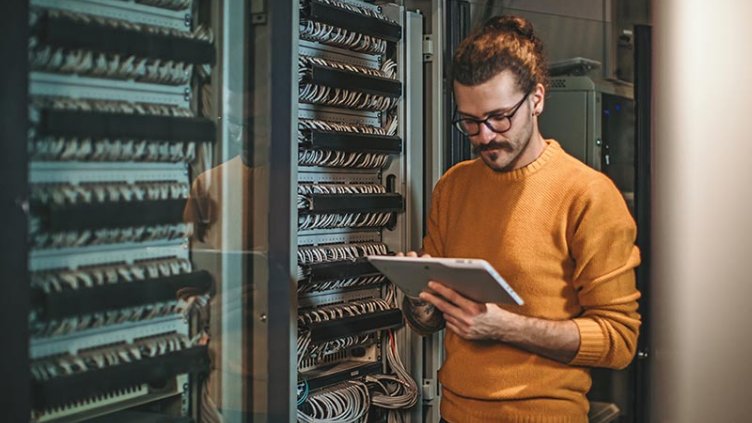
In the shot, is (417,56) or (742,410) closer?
(742,410)

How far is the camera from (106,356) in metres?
1.60

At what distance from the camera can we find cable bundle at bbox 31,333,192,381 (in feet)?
4.84

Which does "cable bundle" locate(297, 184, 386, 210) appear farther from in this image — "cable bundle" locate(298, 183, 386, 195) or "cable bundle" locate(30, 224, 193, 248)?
"cable bundle" locate(30, 224, 193, 248)

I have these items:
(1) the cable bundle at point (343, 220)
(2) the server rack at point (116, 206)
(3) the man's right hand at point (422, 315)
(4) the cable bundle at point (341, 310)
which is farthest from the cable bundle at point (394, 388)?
(2) the server rack at point (116, 206)

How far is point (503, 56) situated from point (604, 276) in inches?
20.7

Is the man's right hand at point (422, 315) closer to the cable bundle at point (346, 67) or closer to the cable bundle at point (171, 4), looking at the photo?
the cable bundle at point (346, 67)

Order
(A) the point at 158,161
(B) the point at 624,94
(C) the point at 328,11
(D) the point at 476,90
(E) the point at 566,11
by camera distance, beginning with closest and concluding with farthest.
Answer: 1. (A) the point at 158,161
2. (D) the point at 476,90
3. (C) the point at 328,11
4. (B) the point at 624,94
5. (E) the point at 566,11

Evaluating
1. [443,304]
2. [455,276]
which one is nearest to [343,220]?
[443,304]

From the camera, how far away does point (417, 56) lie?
2693 millimetres

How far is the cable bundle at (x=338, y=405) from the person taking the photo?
2365 mm

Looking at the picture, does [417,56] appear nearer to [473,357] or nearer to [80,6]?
[473,357]

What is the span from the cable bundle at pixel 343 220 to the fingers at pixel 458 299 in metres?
0.57

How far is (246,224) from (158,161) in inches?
11.5

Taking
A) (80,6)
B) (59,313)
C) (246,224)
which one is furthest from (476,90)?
(59,313)
